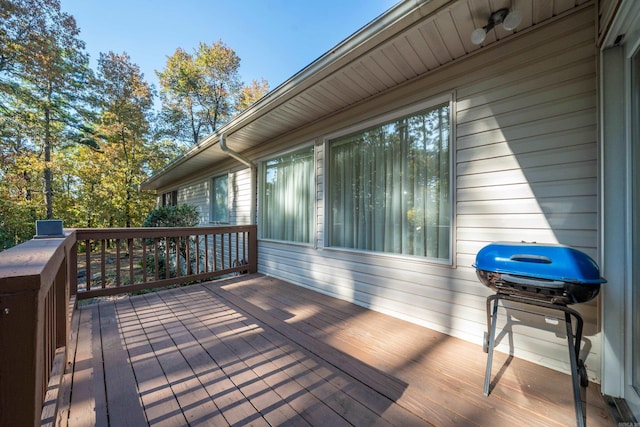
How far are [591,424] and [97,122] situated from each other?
51.6ft

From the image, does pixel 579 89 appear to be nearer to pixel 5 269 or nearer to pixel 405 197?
pixel 405 197

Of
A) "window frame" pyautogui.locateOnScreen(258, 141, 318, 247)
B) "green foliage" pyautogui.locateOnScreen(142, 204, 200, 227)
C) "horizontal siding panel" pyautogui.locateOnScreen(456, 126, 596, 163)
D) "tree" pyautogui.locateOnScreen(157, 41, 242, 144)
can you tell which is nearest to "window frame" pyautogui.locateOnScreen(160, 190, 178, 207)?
"tree" pyautogui.locateOnScreen(157, 41, 242, 144)

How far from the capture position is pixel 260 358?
79.3 inches

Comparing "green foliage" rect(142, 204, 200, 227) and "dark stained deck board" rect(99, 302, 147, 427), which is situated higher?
"green foliage" rect(142, 204, 200, 227)

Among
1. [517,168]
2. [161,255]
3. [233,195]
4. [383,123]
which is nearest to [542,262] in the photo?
[517,168]

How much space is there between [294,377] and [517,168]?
2311 mm

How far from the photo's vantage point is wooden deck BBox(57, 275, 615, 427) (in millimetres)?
1434

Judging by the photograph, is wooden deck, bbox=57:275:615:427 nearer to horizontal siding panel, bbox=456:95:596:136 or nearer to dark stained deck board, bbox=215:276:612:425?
dark stained deck board, bbox=215:276:612:425

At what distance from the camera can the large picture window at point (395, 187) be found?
2500 mm

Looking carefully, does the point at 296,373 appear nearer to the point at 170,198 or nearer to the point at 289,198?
the point at 289,198

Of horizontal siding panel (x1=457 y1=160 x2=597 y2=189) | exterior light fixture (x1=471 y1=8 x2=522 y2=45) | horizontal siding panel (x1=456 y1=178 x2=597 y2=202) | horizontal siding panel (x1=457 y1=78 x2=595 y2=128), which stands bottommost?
A: horizontal siding panel (x1=456 y1=178 x2=597 y2=202)

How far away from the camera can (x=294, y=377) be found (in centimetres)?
177

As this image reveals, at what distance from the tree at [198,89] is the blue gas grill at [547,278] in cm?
1583

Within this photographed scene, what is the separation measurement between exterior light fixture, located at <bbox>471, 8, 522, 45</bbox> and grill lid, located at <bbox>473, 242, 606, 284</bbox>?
4.86 feet
